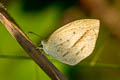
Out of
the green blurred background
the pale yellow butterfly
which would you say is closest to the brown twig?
the pale yellow butterfly

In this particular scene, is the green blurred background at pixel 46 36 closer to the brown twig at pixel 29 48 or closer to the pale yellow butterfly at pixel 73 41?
the pale yellow butterfly at pixel 73 41

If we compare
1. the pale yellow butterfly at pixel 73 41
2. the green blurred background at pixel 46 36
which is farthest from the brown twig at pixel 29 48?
the green blurred background at pixel 46 36

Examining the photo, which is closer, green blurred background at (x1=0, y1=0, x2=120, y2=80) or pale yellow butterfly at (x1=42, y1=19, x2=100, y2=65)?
pale yellow butterfly at (x1=42, y1=19, x2=100, y2=65)

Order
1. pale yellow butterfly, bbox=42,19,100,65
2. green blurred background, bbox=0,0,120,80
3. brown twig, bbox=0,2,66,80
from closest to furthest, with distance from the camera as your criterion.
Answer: brown twig, bbox=0,2,66,80 < pale yellow butterfly, bbox=42,19,100,65 < green blurred background, bbox=0,0,120,80

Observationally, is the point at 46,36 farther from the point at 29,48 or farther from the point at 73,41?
the point at 29,48

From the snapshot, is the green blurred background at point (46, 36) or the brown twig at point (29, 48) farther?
the green blurred background at point (46, 36)

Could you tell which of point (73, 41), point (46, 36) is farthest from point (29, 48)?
point (46, 36)

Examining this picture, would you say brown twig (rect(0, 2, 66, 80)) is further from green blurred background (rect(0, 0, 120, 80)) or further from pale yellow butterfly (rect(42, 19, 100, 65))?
green blurred background (rect(0, 0, 120, 80))
